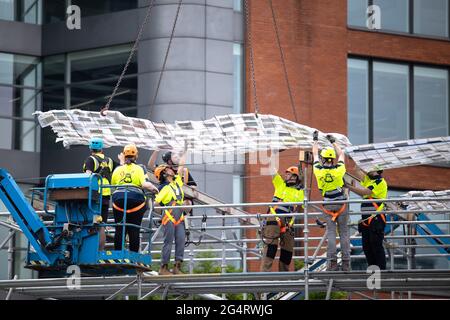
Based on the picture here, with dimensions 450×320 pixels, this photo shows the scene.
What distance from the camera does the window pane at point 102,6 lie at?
4228 cm

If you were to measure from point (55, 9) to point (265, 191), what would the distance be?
9.22 metres

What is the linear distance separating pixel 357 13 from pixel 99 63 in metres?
8.79

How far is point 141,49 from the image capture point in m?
41.7

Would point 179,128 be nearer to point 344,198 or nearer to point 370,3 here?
point 344,198

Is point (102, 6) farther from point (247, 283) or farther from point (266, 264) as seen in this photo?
point (247, 283)

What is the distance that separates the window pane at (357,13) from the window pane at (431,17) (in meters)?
2.20

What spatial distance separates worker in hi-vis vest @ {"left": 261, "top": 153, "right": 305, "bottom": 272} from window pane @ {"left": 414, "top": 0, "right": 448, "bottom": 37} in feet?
66.4

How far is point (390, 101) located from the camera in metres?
45.5

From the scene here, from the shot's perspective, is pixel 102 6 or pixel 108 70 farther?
pixel 102 6

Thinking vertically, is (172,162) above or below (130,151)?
below

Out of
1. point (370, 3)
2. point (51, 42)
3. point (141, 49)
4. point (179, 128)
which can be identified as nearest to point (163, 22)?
point (141, 49)

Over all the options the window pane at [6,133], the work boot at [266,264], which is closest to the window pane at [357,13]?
the window pane at [6,133]

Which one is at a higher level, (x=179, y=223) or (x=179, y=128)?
(x=179, y=128)

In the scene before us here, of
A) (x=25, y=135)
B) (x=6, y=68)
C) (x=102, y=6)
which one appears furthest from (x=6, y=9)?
(x=25, y=135)
